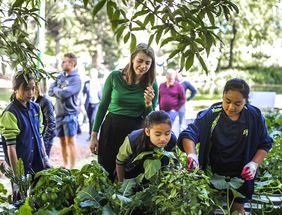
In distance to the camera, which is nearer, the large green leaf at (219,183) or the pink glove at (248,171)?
the large green leaf at (219,183)

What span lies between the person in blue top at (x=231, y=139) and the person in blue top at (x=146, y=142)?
14 cm

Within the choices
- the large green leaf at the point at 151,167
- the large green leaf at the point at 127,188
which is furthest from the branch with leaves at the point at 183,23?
the large green leaf at the point at 127,188

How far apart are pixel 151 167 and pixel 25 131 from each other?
1519 mm

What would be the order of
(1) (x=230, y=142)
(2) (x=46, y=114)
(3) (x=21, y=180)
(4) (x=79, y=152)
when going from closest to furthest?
(3) (x=21, y=180), (1) (x=230, y=142), (2) (x=46, y=114), (4) (x=79, y=152)

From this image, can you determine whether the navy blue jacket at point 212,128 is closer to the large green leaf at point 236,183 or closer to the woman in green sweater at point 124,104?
the large green leaf at point 236,183

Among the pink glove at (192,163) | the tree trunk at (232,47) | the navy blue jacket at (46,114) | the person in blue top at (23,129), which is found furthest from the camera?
the tree trunk at (232,47)

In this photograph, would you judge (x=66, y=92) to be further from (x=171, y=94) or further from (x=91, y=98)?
(x=91, y=98)

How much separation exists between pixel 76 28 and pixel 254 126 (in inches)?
772

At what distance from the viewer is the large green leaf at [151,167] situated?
8.36 ft

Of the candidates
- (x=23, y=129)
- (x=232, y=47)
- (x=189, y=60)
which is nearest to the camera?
(x=189, y=60)

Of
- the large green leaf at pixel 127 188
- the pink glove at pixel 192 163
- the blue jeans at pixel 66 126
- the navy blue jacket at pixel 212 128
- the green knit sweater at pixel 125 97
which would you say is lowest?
the blue jeans at pixel 66 126

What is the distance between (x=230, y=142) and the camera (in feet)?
10.3

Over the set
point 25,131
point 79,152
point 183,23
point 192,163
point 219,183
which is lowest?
point 79,152

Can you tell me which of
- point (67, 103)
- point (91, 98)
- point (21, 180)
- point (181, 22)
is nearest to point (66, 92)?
point (67, 103)
